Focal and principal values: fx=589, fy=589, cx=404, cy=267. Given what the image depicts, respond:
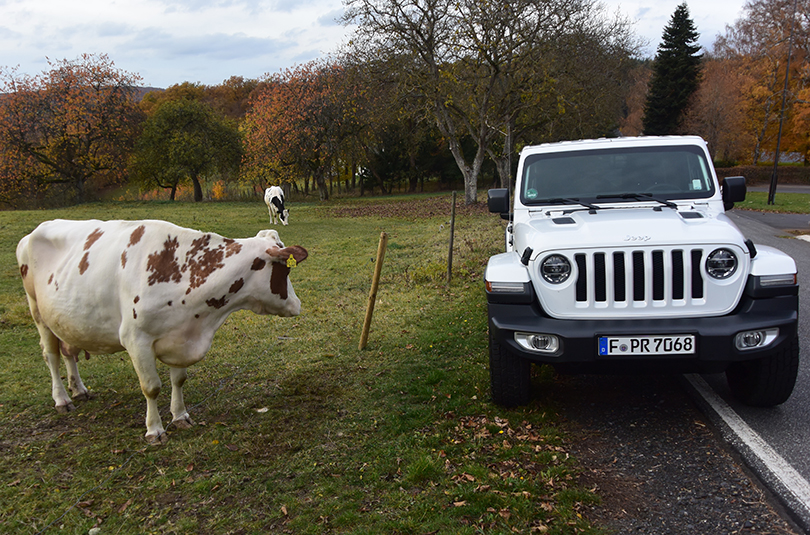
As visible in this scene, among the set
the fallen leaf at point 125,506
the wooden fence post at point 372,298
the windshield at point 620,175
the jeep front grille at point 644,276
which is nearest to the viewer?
the fallen leaf at point 125,506

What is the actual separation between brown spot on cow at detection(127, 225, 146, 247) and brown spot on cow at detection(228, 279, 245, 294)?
3.04 ft

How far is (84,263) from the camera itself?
16.7 ft

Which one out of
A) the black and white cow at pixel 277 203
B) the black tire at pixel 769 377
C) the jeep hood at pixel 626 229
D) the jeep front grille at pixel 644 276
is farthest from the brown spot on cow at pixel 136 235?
the black and white cow at pixel 277 203

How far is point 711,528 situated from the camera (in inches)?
136

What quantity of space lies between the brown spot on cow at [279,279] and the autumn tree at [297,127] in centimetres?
3735

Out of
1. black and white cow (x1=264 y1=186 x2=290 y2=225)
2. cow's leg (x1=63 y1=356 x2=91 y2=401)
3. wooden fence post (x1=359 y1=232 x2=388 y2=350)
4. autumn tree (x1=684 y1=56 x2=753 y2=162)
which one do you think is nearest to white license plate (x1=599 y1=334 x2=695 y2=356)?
wooden fence post (x1=359 y1=232 x2=388 y2=350)

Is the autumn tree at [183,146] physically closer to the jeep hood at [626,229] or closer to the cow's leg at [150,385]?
the cow's leg at [150,385]

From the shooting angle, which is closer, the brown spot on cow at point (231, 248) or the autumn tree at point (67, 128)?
the brown spot on cow at point (231, 248)

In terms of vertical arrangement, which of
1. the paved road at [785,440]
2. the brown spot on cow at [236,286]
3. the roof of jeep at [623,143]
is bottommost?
the paved road at [785,440]

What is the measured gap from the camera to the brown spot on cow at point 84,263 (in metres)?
5.06

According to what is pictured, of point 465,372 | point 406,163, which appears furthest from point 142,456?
point 406,163

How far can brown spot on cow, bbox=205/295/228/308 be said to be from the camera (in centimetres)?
491

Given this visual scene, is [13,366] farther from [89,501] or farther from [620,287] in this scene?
[620,287]

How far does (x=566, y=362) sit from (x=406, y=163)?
50234 millimetres
